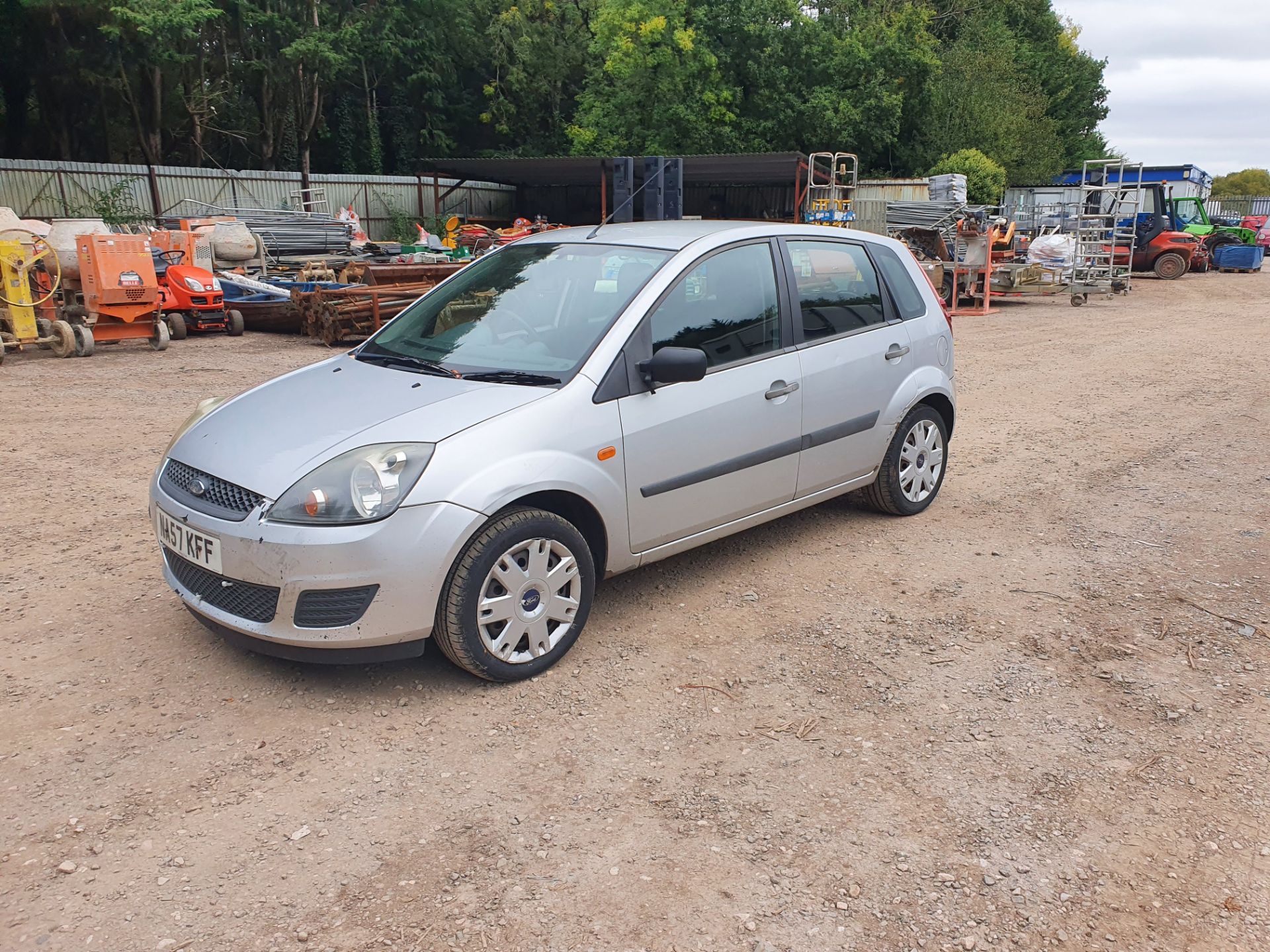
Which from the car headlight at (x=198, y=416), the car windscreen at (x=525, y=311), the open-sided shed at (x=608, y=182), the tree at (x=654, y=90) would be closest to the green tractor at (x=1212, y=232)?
the open-sided shed at (x=608, y=182)

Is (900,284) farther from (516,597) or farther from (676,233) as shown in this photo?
(516,597)

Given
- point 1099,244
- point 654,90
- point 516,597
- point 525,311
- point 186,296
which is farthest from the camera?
point 654,90

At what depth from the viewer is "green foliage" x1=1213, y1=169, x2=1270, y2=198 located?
68.8 m

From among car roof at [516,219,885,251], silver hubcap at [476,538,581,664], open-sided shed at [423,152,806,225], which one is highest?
open-sided shed at [423,152,806,225]

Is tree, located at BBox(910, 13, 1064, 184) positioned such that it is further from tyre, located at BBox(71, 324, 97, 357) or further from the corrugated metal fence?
tyre, located at BBox(71, 324, 97, 357)

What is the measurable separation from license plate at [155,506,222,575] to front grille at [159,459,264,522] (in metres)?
0.08

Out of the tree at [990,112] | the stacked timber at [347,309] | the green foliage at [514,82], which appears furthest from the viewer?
the tree at [990,112]

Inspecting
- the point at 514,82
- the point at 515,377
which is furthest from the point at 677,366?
the point at 514,82

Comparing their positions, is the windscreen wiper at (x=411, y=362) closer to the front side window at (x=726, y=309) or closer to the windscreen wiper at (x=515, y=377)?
the windscreen wiper at (x=515, y=377)

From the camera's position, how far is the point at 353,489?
3.24 metres

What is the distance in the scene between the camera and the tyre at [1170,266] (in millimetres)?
24969

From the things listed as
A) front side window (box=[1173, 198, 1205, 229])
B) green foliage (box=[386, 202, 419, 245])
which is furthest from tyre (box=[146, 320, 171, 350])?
front side window (box=[1173, 198, 1205, 229])

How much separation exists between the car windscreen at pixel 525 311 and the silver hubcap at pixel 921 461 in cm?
199

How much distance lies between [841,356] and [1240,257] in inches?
1135
